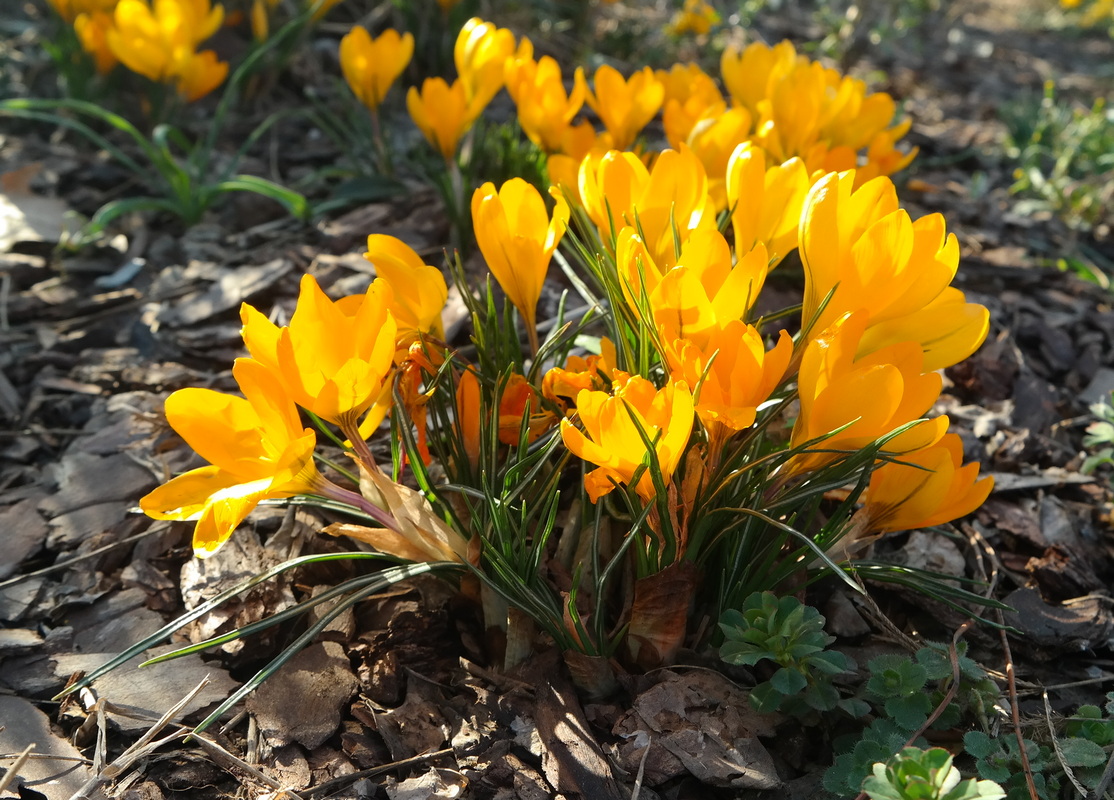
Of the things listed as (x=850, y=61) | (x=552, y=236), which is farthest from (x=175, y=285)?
(x=850, y=61)

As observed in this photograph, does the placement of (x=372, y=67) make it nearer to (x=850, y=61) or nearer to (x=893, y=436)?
(x=893, y=436)

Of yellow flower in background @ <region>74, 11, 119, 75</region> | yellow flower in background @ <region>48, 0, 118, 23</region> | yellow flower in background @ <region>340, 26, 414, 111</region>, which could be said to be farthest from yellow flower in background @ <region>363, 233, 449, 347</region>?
yellow flower in background @ <region>48, 0, 118, 23</region>

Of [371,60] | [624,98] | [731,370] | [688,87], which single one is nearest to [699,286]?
[731,370]

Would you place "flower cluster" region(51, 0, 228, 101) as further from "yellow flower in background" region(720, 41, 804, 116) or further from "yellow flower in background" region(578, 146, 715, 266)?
"yellow flower in background" region(578, 146, 715, 266)

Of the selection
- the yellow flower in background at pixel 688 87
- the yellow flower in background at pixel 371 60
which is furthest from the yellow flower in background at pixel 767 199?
the yellow flower in background at pixel 371 60

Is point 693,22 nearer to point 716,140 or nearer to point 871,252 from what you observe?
point 716,140

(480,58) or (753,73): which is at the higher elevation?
(480,58)

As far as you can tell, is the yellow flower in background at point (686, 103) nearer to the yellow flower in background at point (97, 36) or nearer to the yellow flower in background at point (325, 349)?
the yellow flower in background at point (325, 349)
